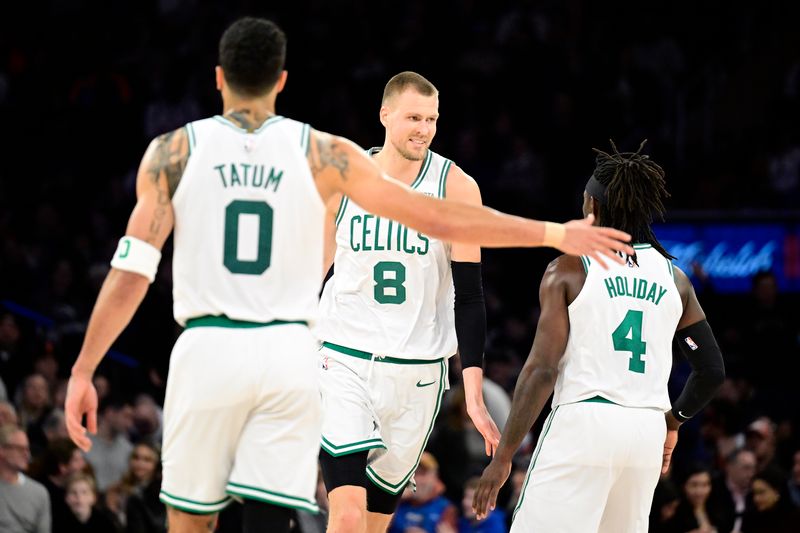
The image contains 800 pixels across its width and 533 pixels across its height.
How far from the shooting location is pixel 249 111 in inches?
203

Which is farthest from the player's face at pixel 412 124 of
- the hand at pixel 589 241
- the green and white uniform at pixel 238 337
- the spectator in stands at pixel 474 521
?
the spectator in stands at pixel 474 521

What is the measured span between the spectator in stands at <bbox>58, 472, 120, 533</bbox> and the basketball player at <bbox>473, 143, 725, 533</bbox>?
4720 millimetres

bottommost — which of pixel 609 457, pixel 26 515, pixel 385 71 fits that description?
pixel 26 515

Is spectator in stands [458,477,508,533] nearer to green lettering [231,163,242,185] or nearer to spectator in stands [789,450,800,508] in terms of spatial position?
spectator in stands [789,450,800,508]

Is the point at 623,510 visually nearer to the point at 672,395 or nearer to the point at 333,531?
the point at 333,531

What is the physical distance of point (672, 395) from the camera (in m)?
13.9

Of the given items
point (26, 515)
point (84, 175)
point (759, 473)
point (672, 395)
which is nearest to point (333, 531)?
point (26, 515)

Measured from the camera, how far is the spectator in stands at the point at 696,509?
11.1 meters

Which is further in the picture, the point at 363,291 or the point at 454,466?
the point at 454,466

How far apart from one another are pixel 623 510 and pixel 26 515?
5246 mm

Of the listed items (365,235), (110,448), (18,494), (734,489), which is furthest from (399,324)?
(734,489)

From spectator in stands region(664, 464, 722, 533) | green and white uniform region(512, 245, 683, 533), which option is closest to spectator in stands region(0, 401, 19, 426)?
spectator in stands region(664, 464, 722, 533)

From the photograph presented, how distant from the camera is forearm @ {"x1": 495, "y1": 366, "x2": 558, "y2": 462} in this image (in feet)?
20.8

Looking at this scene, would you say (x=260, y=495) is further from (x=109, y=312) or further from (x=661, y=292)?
(x=661, y=292)
